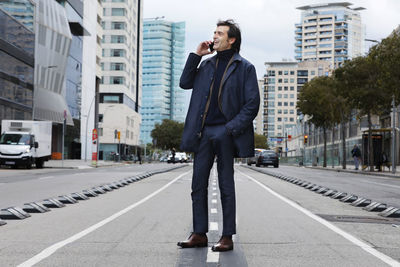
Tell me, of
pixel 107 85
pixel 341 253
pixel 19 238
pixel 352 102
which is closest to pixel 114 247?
pixel 19 238

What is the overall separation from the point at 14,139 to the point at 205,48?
95.9 ft

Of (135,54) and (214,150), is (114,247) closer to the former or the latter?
(214,150)

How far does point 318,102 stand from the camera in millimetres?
50656

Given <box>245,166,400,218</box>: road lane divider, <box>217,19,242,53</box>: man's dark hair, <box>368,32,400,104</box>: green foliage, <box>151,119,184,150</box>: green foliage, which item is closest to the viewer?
<box>217,19,242,53</box>: man's dark hair

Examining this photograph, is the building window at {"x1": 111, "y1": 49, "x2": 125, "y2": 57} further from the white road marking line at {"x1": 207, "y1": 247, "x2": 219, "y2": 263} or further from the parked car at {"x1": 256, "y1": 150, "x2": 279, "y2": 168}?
the white road marking line at {"x1": 207, "y1": 247, "x2": 219, "y2": 263}

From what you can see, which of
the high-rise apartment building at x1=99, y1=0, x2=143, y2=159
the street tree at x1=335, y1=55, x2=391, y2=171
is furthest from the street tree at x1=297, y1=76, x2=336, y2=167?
the high-rise apartment building at x1=99, y1=0, x2=143, y2=159

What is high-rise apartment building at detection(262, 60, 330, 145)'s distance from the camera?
17200 centimetres

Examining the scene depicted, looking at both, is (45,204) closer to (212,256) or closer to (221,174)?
(221,174)

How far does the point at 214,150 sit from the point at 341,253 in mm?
1562

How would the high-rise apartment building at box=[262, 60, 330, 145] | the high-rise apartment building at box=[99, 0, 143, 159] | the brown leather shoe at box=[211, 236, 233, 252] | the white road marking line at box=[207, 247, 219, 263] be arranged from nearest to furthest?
the white road marking line at box=[207, 247, 219, 263], the brown leather shoe at box=[211, 236, 233, 252], the high-rise apartment building at box=[99, 0, 143, 159], the high-rise apartment building at box=[262, 60, 330, 145]

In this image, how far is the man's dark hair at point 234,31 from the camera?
542cm

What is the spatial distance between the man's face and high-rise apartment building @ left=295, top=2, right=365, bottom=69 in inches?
6882

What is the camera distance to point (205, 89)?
17.6 feet

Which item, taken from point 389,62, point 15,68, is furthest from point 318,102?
point 15,68
